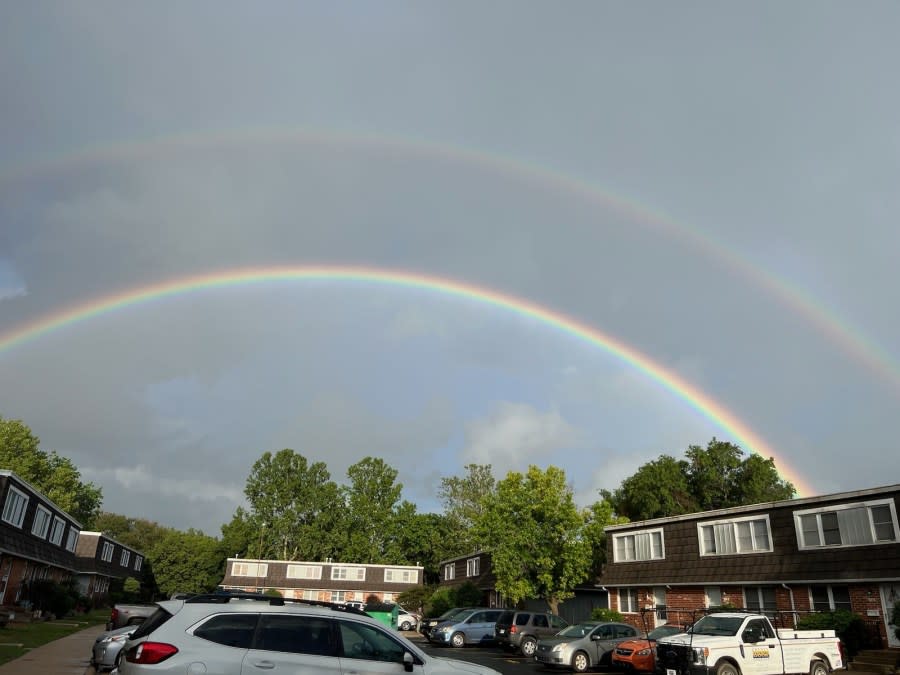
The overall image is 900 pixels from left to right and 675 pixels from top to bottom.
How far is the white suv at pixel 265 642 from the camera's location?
7.40 metres

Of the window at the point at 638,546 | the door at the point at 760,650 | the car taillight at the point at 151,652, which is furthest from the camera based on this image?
the window at the point at 638,546

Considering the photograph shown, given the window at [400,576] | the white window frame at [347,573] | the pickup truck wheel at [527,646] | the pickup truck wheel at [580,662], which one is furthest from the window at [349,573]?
the pickup truck wheel at [580,662]

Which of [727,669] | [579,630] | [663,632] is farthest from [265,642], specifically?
[579,630]

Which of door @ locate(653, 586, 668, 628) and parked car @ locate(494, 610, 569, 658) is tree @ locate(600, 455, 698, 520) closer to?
door @ locate(653, 586, 668, 628)

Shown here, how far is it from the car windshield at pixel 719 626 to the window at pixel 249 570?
57390 mm

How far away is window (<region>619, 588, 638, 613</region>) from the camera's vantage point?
35156mm

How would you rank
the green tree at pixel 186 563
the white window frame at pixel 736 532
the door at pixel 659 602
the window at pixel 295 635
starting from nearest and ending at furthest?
the window at pixel 295 635 < the white window frame at pixel 736 532 < the door at pixel 659 602 < the green tree at pixel 186 563

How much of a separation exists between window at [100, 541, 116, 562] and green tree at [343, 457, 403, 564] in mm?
26289

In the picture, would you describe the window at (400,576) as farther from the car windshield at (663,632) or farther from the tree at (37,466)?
the car windshield at (663,632)

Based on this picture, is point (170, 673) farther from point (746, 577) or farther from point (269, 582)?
point (269, 582)

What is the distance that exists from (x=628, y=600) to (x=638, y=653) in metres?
17.3

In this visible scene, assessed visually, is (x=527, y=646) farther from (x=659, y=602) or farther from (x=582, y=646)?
(x=659, y=602)

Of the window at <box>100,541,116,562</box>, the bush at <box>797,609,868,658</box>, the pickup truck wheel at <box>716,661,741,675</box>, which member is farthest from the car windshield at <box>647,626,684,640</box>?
the window at <box>100,541,116,562</box>

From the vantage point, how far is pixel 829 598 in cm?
2528
